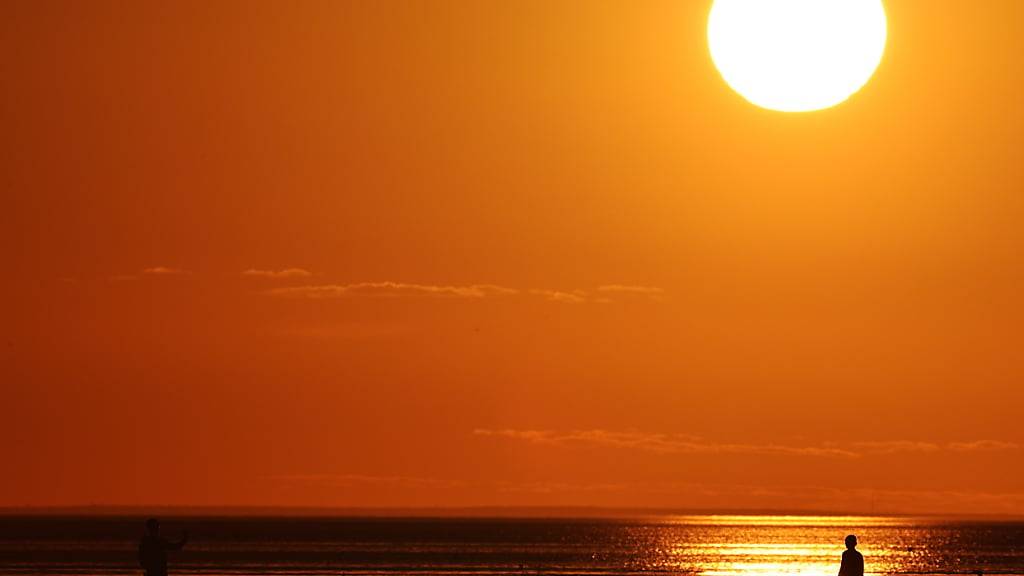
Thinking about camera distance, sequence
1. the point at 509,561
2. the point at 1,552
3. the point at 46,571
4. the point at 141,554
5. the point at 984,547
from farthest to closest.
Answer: the point at 984,547
the point at 1,552
the point at 509,561
the point at 46,571
the point at 141,554

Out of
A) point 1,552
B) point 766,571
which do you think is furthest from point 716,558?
point 1,552

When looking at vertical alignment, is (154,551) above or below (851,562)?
above

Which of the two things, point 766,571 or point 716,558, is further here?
point 716,558

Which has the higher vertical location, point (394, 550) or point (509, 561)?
point (394, 550)

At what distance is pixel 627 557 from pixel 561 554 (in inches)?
234

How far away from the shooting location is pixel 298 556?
87125 mm

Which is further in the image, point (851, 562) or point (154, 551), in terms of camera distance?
point (154, 551)

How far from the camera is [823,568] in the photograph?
6900cm

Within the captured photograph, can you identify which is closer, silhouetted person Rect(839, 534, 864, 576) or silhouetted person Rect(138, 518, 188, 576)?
silhouetted person Rect(839, 534, 864, 576)

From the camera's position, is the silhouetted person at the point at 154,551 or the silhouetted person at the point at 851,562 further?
the silhouetted person at the point at 154,551

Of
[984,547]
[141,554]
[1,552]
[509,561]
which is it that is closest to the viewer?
[141,554]

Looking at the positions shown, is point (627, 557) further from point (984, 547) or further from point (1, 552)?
point (984, 547)

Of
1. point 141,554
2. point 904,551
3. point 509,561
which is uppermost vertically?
point 904,551

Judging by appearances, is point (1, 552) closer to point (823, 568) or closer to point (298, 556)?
point (298, 556)
